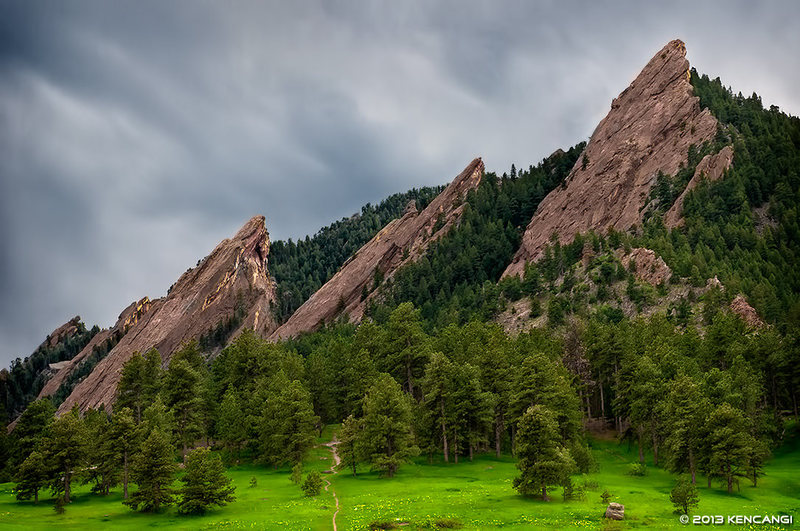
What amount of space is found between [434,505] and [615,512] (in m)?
15.1

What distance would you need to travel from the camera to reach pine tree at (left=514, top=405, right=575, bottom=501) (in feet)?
184

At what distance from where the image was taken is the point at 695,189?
553ft

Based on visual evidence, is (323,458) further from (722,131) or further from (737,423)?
(722,131)

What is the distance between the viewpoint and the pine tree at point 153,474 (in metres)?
58.0

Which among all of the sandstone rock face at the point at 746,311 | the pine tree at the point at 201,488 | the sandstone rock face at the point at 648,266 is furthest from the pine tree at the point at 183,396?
the sandstone rock face at the point at 648,266

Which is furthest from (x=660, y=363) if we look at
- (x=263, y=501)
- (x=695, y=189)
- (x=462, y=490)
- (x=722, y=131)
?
(x=722, y=131)

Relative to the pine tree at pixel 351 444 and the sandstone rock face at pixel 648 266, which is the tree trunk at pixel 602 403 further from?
the sandstone rock face at pixel 648 266

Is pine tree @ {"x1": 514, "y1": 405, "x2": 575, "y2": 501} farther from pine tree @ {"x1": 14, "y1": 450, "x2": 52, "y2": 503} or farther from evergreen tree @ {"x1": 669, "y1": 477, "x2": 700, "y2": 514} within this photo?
pine tree @ {"x1": 14, "y1": 450, "x2": 52, "y2": 503}

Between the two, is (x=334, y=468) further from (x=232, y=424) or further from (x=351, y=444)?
(x=232, y=424)

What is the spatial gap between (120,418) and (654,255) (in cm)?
12106

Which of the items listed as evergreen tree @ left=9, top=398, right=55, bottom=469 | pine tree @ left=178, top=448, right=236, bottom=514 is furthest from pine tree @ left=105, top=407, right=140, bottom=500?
evergreen tree @ left=9, top=398, right=55, bottom=469

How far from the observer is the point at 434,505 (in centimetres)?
5316

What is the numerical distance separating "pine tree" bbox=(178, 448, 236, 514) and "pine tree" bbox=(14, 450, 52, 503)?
18381mm

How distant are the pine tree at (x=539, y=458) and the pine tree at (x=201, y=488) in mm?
27324
